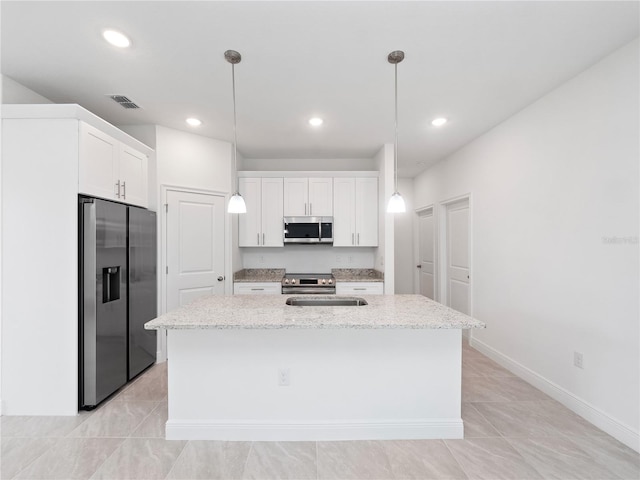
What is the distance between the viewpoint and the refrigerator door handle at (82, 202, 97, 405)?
7.70 ft

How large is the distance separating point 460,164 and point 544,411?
9.86 feet

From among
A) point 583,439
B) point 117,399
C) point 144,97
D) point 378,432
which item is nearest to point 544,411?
point 583,439

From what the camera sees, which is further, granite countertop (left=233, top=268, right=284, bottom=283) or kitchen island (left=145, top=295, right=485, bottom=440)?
granite countertop (left=233, top=268, right=284, bottom=283)

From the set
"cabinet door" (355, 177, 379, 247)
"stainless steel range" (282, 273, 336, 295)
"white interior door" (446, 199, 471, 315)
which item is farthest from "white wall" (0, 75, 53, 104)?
"white interior door" (446, 199, 471, 315)

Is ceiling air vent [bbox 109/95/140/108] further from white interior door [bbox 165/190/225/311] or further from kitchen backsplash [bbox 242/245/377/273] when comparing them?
kitchen backsplash [bbox 242/245/377/273]

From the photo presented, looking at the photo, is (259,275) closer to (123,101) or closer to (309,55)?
(123,101)

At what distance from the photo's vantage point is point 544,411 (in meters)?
2.36

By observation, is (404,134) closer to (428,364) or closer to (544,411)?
(428,364)

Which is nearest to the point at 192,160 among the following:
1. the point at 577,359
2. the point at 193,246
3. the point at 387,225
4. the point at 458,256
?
the point at 193,246

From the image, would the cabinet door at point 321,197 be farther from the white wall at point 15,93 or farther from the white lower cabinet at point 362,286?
the white wall at point 15,93

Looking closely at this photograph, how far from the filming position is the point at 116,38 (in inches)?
76.2

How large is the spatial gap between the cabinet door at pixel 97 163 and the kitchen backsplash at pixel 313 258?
2.28 metres

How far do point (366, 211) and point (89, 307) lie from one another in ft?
10.9

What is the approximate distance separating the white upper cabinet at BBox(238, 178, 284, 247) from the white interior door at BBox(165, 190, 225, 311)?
0.52 metres
